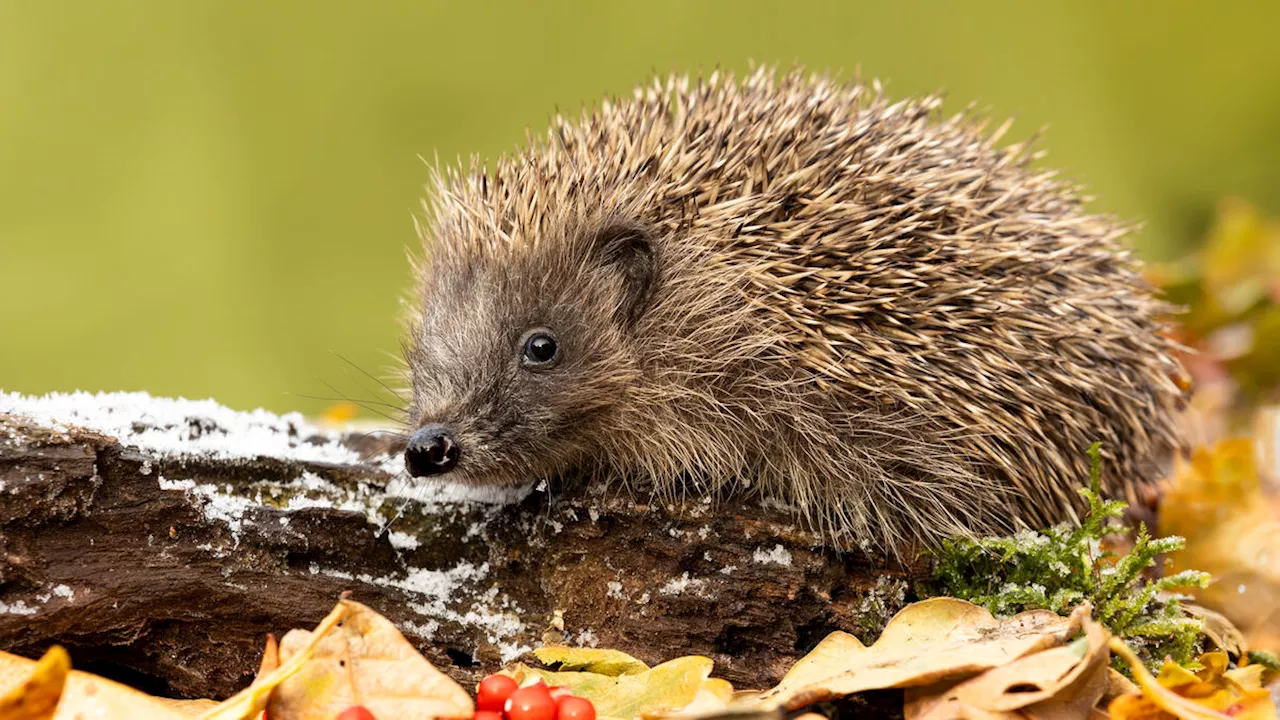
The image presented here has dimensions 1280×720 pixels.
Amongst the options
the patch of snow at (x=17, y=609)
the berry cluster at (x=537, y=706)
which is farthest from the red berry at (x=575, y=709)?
the patch of snow at (x=17, y=609)

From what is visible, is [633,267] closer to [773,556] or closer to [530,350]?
[530,350]

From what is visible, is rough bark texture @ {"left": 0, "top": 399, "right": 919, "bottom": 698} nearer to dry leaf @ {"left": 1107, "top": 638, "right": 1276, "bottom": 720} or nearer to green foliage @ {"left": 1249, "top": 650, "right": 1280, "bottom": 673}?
dry leaf @ {"left": 1107, "top": 638, "right": 1276, "bottom": 720}

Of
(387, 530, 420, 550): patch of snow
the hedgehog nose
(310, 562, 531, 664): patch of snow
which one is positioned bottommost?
(310, 562, 531, 664): patch of snow

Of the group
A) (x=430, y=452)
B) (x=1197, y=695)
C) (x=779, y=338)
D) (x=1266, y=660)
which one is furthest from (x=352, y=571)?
(x=1266, y=660)

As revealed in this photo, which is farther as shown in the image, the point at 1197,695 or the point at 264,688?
the point at 1197,695

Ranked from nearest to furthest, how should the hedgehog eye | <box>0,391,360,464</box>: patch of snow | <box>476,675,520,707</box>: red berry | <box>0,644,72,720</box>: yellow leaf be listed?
<box>0,644,72,720</box>: yellow leaf, <box>476,675,520,707</box>: red berry, <box>0,391,360,464</box>: patch of snow, the hedgehog eye

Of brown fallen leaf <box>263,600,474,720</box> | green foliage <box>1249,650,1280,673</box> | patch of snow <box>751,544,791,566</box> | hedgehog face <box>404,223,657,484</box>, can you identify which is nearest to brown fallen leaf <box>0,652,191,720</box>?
brown fallen leaf <box>263,600,474,720</box>

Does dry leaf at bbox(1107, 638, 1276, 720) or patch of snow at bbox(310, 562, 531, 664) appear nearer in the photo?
dry leaf at bbox(1107, 638, 1276, 720)
